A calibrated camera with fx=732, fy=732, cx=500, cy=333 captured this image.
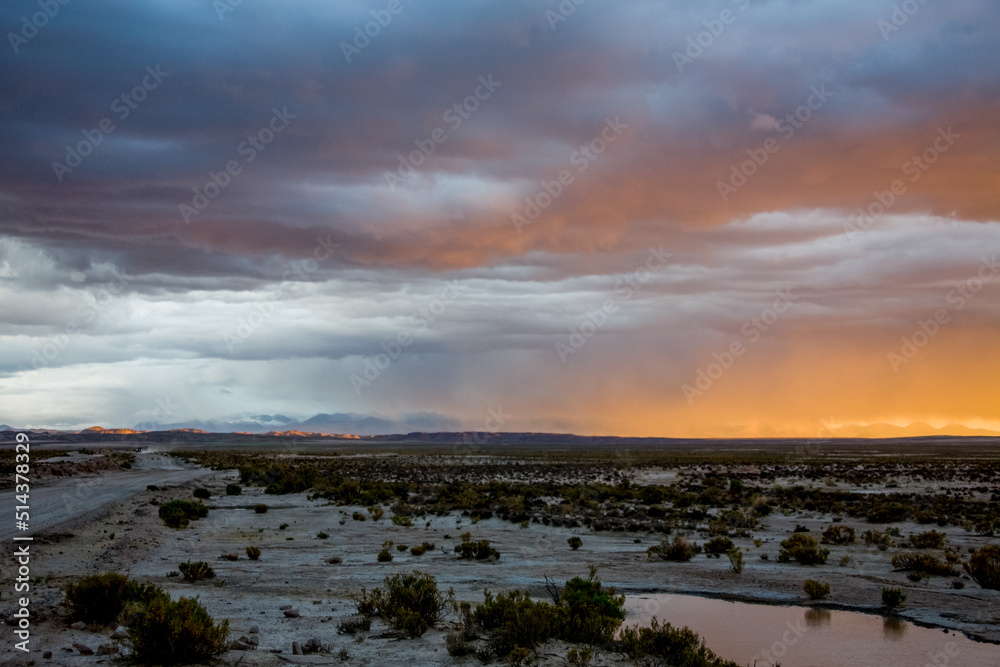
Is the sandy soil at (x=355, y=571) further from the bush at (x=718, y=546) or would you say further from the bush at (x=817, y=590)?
the bush at (x=718, y=546)

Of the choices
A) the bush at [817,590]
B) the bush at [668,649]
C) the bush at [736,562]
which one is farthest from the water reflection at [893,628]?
the bush at [668,649]

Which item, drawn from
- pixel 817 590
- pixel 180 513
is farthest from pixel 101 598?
pixel 180 513

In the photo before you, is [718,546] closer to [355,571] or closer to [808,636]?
[808,636]

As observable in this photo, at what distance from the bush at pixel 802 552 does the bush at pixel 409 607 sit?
11060mm

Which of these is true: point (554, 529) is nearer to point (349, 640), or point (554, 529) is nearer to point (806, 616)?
point (806, 616)

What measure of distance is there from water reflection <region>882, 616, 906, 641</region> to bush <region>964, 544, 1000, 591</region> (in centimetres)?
361

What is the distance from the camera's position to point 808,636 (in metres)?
13.6

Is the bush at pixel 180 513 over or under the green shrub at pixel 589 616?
under

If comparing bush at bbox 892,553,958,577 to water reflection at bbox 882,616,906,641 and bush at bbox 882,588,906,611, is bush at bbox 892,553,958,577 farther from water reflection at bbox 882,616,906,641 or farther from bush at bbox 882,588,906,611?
water reflection at bbox 882,616,906,641

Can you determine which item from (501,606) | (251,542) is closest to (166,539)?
(251,542)

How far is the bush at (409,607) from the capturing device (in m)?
12.1

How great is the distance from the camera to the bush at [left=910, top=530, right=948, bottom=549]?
2219 cm

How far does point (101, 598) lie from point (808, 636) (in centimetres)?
1251

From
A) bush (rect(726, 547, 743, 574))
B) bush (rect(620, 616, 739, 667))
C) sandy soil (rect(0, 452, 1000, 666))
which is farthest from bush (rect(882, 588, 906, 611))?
bush (rect(620, 616, 739, 667))
